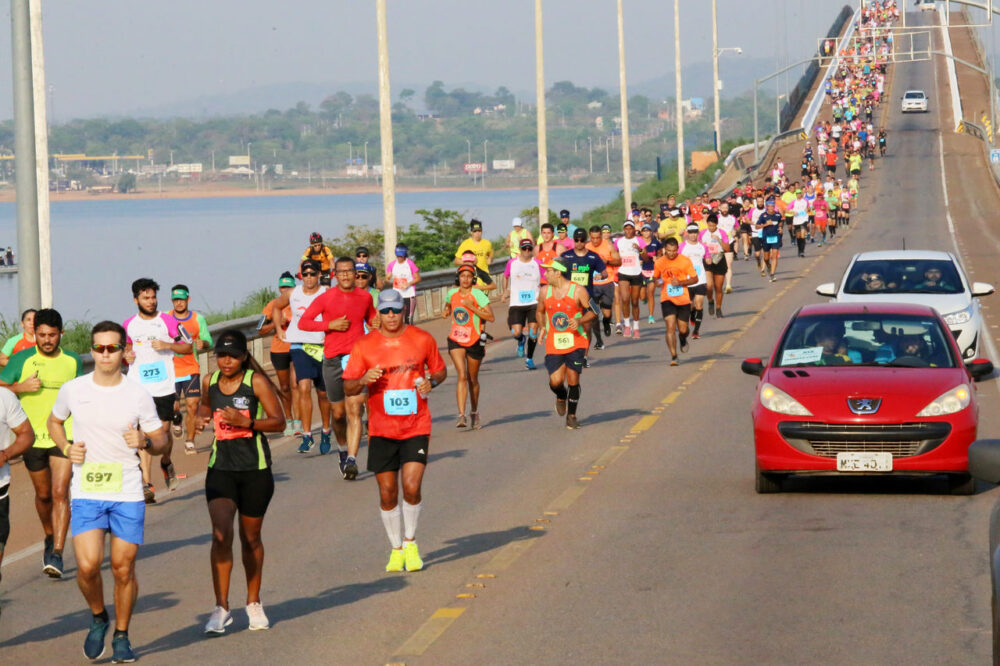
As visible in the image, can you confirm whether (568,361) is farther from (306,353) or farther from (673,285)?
(673,285)

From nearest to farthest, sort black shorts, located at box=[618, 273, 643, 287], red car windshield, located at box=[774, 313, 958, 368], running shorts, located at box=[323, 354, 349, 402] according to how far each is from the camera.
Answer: red car windshield, located at box=[774, 313, 958, 368], running shorts, located at box=[323, 354, 349, 402], black shorts, located at box=[618, 273, 643, 287]

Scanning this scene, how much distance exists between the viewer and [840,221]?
60969 mm

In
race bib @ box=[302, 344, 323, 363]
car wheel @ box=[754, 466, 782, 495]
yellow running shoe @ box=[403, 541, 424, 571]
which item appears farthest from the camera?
race bib @ box=[302, 344, 323, 363]

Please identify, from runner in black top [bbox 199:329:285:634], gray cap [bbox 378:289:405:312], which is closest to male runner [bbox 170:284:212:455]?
gray cap [bbox 378:289:405:312]

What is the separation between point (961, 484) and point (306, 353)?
6.56 m

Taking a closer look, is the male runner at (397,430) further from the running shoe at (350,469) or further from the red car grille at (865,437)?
the running shoe at (350,469)

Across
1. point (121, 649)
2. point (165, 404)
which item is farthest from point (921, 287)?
point (121, 649)

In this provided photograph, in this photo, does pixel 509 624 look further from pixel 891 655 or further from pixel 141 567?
pixel 141 567

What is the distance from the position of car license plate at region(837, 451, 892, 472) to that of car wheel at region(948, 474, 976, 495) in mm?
583

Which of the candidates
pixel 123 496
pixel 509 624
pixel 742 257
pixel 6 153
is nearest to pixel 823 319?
pixel 509 624

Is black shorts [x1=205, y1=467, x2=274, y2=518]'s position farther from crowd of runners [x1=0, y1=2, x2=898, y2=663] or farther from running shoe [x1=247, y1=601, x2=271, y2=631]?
running shoe [x1=247, y1=601, x2=271, y2=631]

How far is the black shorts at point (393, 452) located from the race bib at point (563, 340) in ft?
21.8

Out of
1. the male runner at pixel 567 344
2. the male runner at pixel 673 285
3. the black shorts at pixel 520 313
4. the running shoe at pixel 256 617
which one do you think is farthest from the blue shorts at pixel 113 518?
the black shorts at pixel 520 313

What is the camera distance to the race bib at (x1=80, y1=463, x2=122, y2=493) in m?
8.66
